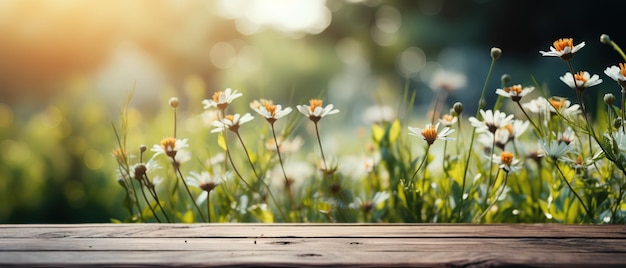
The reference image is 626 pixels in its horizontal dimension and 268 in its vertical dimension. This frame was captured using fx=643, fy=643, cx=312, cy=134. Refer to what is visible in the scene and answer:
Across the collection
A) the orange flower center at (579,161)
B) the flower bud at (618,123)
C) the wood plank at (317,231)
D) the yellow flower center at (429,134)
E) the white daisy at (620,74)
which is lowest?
the wood plank at (317,231)

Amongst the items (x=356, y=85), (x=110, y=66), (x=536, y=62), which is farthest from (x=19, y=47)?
(x=356, y=85)

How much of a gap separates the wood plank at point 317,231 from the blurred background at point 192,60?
389 mm

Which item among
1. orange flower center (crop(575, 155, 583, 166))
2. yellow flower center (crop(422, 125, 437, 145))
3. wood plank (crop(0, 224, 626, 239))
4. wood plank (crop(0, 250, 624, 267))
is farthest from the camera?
orange flower center (crop(575, 155, 583, 166))

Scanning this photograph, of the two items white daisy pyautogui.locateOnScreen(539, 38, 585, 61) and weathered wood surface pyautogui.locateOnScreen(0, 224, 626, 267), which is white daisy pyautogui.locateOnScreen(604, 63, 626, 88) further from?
weathered wood surface pyautogui.locateOnScreen(0, 224, 626, 267)

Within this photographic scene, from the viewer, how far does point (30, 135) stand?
2822 mm

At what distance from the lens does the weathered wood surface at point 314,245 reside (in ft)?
3.01

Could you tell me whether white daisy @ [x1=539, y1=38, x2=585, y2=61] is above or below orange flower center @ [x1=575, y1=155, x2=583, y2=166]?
above

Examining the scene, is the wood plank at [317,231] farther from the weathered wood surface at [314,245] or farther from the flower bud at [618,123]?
the flower bud at [618,123]

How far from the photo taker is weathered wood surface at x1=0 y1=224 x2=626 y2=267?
3.01ft

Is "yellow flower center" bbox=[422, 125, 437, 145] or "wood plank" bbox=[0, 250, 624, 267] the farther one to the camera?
"yellow flower center" bbox=[422, 125, 437, 145]

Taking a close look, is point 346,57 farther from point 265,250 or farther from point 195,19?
point 265,250

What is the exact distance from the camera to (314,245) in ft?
3.33

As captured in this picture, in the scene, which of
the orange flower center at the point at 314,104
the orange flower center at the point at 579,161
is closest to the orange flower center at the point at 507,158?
the orange flower center at the point at 579,161

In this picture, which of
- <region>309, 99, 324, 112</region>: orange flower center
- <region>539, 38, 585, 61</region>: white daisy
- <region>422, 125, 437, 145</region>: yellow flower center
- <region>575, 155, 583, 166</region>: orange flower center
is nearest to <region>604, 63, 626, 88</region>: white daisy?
<region>539, 38, 585, 61</region>: white daisy
